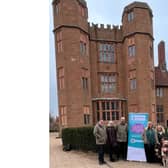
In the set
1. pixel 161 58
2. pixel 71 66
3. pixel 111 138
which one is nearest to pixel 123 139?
pixel 111 138

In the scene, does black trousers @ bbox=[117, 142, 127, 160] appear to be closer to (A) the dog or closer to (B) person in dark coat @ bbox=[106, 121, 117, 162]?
(B) person in dark coat @ bbox=[106, 121, 117, 162]

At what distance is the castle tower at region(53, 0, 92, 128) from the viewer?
2273 cm

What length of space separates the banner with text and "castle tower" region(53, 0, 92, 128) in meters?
13.3

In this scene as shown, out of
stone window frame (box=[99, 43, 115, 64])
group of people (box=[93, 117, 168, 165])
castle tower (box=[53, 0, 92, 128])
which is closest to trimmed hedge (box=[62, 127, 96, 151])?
group of people (box=[93, 117, 168, 165])

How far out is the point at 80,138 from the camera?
1256cm

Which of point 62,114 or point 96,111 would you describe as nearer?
point 62,114

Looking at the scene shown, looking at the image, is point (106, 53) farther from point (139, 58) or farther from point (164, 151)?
point (164, 151)

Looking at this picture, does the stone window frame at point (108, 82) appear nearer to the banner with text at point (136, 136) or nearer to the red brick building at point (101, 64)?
the red brick building at point (101, 64)

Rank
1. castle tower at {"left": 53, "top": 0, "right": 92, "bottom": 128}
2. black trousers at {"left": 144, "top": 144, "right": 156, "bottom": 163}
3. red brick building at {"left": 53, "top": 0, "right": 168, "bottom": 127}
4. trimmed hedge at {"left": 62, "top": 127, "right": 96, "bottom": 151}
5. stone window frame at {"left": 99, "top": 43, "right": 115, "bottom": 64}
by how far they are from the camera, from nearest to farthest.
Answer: black trousers at {"left": 144, "top": 144, "right": 156, "bottom": 163} → trimmed hedge at {"left": 62, "top": 127, "right": 96, "bottom": 151} → castle tower at {"left": 53, "top": 0, "right": 92, "bottom": 128} → red brick building at {"left": 53, "top": 0, "right": 168, "bottom": 127} → stone window frame at {"left": 99, "top": 43, "right": 115, "bottom": 64}

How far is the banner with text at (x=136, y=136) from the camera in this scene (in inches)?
361
